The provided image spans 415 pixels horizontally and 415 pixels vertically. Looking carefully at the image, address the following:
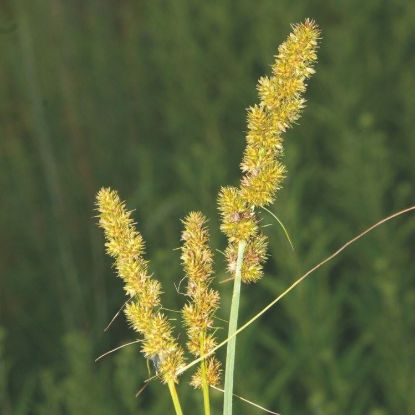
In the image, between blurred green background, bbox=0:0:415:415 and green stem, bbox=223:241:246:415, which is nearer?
green stem, bbox=223:241:246:415

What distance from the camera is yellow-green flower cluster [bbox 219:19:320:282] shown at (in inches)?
25.6

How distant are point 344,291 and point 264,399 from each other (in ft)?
1.63

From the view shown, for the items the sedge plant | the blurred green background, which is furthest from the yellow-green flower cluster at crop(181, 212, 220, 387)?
the blurred green background

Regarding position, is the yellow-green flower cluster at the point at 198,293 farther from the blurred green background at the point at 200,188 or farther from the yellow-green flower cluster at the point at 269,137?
the blurred green background at the point at 200,188

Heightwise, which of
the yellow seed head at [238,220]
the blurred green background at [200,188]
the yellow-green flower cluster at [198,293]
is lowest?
the yellow-green flower cluster at [198,293]

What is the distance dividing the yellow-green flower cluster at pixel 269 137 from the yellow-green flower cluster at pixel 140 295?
60mm

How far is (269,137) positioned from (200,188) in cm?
233

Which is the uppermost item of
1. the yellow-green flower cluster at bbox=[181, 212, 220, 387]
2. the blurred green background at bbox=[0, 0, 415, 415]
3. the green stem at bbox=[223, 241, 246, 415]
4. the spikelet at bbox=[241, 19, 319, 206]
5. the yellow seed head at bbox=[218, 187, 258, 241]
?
the blurred green background at bbox=[0, 0, 415, 415]

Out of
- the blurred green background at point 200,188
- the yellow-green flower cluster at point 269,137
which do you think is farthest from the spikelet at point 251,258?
the blurred green background at point 200,188

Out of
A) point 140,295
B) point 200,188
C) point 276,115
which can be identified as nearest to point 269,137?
point 276,115

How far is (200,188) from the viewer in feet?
9.77

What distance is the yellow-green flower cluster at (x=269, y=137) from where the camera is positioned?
2.13ft

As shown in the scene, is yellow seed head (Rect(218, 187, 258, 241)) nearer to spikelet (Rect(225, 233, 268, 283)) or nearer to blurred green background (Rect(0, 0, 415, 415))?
spikelet (Rect(225, 233, 268, 283))

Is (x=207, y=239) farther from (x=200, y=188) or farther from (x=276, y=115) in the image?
(x=200, y=188)
